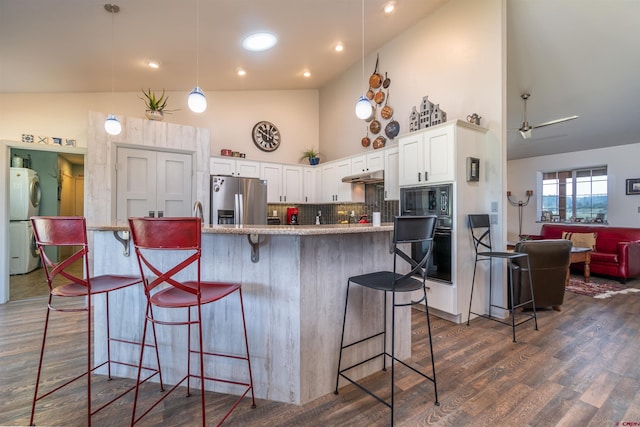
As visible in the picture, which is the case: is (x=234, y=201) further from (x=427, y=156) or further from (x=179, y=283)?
(x=179, y=283)

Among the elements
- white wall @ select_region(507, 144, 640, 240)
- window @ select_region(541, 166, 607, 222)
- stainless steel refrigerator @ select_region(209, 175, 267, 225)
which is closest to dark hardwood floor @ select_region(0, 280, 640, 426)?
stainless steel refrigerator @ select_region(209, 175, 267, 225)

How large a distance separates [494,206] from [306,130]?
3983mm

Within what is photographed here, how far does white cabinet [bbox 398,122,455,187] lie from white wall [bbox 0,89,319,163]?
2.89m

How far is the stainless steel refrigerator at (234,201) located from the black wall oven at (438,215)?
99.2 inches

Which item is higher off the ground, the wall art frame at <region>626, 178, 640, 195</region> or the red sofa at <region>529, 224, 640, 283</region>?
the wall art frame at <region>626, 178, 640, 195</region>

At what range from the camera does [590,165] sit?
273 inches

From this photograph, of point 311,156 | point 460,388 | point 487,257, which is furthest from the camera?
point 311,156

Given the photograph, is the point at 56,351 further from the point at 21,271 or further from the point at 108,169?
the point at 21,271

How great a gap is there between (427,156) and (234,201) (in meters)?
2.92

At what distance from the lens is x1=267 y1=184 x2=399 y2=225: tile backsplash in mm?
4600

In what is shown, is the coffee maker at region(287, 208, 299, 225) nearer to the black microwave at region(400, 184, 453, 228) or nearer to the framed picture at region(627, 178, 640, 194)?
the black microwave at region(400, 184, 453, 228)

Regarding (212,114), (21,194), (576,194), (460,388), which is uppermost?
(212,114)

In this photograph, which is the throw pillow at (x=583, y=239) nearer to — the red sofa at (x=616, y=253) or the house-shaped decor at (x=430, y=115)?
the red sofa at (x=616, y=253)

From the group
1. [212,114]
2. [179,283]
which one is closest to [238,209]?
[212,114]
